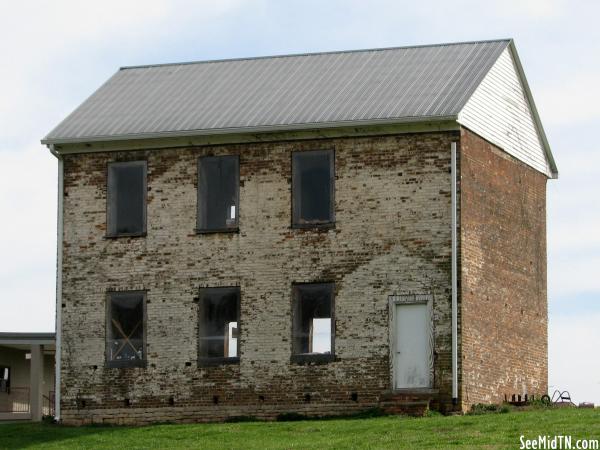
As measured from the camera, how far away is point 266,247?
128 ft

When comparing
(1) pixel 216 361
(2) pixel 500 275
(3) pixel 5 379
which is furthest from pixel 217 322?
(3) pixel 5 379

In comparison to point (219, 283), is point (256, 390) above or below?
below

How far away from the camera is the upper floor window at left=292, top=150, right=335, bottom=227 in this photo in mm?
38625

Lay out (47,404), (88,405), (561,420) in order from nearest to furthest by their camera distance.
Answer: (561,420) < (88,405) < (47,404)

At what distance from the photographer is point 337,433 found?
3419 centimetres

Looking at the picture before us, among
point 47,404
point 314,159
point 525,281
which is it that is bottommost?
point 47,404

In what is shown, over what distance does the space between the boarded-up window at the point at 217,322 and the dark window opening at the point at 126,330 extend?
1.47 m

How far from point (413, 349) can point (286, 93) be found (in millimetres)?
7367

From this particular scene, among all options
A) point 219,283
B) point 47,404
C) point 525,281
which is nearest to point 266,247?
point 219,283

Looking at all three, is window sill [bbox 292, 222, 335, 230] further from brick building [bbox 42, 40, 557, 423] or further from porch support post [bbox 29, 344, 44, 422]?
porch support post [bbox 29, 344, 44, 422]

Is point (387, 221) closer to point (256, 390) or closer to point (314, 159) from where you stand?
point (314, 159)

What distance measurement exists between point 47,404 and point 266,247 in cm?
1942

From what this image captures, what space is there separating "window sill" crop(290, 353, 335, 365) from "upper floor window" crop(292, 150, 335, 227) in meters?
2.94

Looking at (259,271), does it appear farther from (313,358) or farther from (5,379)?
(5,379)
